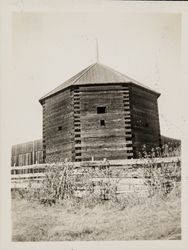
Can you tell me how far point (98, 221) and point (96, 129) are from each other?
117 cm

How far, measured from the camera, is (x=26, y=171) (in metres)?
5.23

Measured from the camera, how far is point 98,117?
18.2 ft

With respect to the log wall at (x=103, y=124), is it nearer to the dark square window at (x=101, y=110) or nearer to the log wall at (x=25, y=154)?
the dark square window at (x=101, y=110)

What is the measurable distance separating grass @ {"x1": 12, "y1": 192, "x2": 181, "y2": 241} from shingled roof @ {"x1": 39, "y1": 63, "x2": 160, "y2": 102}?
1402 millimetres

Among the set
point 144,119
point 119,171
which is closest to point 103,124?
point 144,119

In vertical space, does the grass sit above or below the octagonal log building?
below

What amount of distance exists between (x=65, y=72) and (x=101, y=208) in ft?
5.67

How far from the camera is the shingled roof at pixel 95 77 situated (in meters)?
5.42

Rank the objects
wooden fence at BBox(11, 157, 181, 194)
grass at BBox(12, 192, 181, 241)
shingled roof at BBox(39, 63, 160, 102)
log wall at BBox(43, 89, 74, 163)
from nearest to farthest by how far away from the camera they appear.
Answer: grass at BBox(12, 192, 181, 241)
wooden fence at BBox(11, 157, 181, 194)
shingled roof at BBox(39, 63, 160, 102)
log wall at BBox(43, 89, 74, 163)

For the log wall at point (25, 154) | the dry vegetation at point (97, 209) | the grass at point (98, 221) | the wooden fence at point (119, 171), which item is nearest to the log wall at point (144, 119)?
the wooden fence at point (119, 171)

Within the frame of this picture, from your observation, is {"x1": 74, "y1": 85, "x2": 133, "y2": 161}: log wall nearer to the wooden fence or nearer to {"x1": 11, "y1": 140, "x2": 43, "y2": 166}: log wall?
the wooden fence

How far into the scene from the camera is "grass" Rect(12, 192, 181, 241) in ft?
16.5

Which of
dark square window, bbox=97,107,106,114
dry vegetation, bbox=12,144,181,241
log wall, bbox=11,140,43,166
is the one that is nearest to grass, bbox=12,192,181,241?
dry vegetation, bbox=12,144,181,241

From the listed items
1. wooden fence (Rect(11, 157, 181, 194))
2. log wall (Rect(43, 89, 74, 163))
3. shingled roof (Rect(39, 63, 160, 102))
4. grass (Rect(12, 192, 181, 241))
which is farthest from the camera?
log wall (Rect(43, 89, 74, 163))
